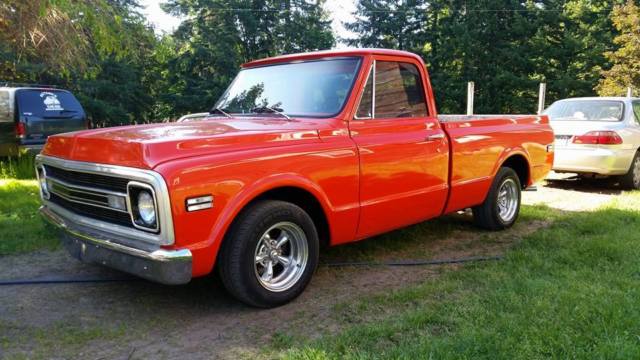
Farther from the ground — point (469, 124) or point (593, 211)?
point (469, 124)

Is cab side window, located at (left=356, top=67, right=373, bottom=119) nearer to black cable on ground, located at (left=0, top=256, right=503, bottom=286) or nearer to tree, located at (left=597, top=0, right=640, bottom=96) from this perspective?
black cable on ground, located at (left=0, top=256, right=503, bottom=286)

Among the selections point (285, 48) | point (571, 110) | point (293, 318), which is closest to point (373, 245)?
point (293, 318)

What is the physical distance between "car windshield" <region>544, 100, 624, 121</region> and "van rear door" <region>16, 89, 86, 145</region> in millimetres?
9268

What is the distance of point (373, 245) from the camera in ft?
17.6

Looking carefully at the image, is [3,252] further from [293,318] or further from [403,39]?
[403,39]

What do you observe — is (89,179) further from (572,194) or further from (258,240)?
(572,194)

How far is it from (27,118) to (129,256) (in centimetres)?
792

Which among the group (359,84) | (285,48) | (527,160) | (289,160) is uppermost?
(285,48)

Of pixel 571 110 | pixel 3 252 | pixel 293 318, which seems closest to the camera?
pixel 293 318

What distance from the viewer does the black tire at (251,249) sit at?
3455 mm

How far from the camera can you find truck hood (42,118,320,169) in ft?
10.6

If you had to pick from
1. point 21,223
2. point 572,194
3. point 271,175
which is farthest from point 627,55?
point 21,223

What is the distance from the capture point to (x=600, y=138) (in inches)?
325

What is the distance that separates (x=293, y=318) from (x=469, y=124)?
294 centimetres
